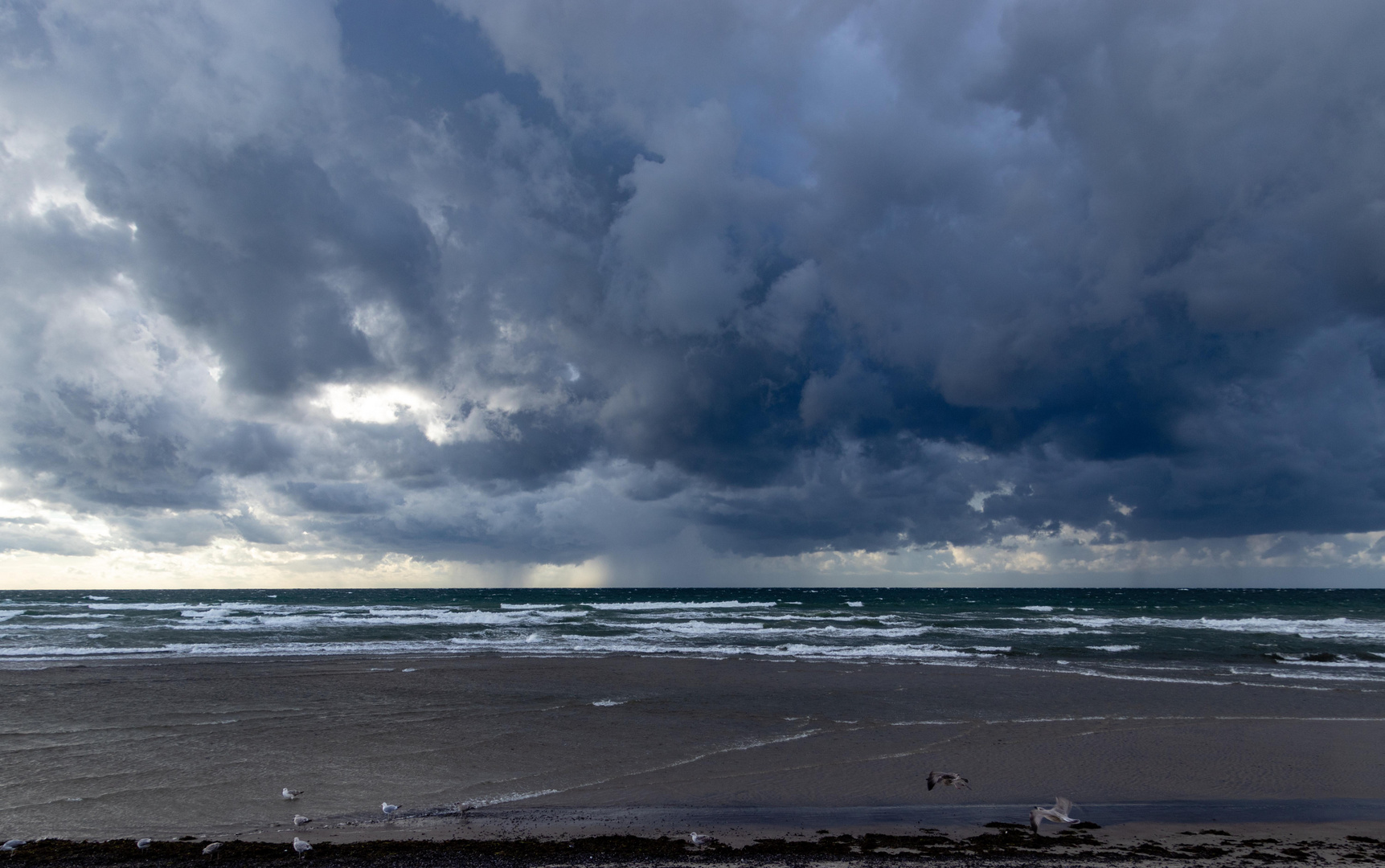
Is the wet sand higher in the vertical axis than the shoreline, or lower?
lower

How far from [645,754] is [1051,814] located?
666 centimetres

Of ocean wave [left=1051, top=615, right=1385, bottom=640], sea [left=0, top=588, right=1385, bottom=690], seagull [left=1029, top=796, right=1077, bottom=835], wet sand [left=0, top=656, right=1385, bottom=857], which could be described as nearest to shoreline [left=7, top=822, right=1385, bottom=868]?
seagull [left=1029, top=796, right=1077, bottom=835]

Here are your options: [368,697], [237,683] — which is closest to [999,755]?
[368,697]

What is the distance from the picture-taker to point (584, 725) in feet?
48.5

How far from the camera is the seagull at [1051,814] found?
8.52 metres

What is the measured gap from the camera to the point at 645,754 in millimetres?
12523

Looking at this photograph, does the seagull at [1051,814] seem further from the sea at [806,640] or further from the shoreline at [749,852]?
the sea at [806,640]

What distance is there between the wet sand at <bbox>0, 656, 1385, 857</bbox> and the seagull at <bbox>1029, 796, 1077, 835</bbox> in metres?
0.46

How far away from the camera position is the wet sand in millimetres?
9078

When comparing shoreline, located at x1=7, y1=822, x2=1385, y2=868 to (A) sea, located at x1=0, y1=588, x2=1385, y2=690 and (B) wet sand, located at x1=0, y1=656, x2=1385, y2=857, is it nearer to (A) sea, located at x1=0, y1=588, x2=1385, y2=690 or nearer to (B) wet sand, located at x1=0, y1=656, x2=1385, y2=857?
(B) wet sand, located at x1=0, y1=656, x2=1385, y2=857

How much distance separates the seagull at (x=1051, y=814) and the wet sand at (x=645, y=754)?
462 mm

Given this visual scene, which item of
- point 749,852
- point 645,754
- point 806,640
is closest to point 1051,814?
point 749,852

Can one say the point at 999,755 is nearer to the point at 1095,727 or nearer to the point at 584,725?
the point at 1095,727

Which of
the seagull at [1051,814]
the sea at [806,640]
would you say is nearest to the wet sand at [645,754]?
the seagull at [1051,814]
